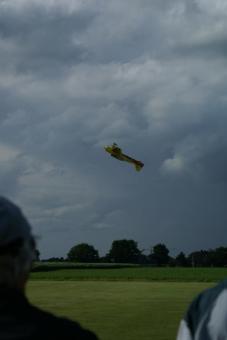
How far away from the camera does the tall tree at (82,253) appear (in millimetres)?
147625

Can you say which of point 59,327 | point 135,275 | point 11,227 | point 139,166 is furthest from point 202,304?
point 135,275

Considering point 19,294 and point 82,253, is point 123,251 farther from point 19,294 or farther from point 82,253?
point 19,294

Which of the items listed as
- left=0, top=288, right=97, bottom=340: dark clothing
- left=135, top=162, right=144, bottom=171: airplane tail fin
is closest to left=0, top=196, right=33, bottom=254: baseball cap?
left=0, top=288, right=97, bottom=340: dark clothing

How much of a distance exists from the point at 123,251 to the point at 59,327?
142 meters

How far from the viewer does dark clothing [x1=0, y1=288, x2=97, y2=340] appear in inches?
82.5

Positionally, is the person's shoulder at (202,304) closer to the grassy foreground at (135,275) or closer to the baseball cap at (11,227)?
the baseball cap at (11,227)

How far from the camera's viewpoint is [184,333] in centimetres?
278

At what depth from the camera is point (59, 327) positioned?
2125 mm

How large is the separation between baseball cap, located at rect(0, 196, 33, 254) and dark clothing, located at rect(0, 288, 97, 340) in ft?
0.50

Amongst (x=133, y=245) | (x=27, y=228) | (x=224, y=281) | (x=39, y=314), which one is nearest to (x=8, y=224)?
(x=27, y=228)

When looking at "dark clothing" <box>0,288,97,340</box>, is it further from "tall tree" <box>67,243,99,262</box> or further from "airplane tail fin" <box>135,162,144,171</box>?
"tall tree" <box>67,243,99,262</box>

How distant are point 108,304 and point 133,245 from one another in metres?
118

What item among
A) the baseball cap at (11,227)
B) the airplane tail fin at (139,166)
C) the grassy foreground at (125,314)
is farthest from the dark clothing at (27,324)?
the airplane tail fin at (139,166)

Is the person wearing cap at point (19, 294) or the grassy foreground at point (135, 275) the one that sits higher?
the grassy foreground at point (135, 275)
